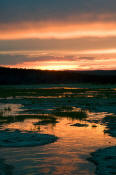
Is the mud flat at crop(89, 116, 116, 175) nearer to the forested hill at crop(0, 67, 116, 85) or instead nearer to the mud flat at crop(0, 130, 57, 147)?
the mud flat at crop(0, 130, 57, 147)

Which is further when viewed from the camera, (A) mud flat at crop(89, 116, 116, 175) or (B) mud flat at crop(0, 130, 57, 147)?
(B) mud flat at crop(0, 130, 57, 147)

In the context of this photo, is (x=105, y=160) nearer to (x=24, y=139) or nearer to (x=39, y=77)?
(x=24, y=139)

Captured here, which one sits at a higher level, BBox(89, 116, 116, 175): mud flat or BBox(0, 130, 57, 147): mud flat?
BBox(0, 130, 57, 147): mud flat

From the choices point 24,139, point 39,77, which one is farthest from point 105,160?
point 39,77

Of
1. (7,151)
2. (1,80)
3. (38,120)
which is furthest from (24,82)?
(7,151)

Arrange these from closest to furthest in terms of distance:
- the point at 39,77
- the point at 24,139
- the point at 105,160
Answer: the point at 105,160 < the point at 24,139 < the point at 39,77

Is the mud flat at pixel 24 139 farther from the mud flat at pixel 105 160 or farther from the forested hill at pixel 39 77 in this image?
the forested hill at pixel 39 77

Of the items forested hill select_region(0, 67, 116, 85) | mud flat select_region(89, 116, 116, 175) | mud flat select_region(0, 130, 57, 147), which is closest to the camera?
mud flat select_region(89, 116, 116, 175)

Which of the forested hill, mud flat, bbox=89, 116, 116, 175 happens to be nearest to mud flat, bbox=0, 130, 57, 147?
mud flat, bbox=89, 116, 116, 175

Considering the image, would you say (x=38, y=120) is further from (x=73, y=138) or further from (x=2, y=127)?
(x=73, y=138)

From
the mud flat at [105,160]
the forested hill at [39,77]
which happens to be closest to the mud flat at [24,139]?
the mud flat at [105,160]

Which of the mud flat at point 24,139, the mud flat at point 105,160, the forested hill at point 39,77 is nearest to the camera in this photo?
the mud flat at point 105,160

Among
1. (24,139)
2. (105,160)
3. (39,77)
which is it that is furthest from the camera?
(39,77)

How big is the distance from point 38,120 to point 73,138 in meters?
5.46
